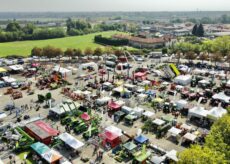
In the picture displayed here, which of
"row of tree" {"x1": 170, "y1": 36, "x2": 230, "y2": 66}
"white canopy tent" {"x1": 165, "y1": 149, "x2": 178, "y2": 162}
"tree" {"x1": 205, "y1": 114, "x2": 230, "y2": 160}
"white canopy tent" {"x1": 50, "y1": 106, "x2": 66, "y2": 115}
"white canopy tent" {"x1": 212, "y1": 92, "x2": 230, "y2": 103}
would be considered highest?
"row of tree" {"x1": 170, "y1": 36, "x2": 230, "y2": 66}

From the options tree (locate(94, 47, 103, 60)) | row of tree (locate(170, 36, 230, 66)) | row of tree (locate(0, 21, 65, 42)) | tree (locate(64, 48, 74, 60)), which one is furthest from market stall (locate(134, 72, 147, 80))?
row of tree (locate(0, 21, 65, 42))

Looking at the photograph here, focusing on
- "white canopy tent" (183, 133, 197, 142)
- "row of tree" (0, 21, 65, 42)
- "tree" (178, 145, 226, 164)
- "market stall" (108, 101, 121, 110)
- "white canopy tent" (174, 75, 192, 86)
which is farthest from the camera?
"row of tree" (0, 21, 65, 42)

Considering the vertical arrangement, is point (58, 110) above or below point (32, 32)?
below

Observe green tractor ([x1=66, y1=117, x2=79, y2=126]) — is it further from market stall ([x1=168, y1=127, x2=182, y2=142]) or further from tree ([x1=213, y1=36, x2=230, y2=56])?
tree ([x1=213, y1=36, x2=230, y2=56])

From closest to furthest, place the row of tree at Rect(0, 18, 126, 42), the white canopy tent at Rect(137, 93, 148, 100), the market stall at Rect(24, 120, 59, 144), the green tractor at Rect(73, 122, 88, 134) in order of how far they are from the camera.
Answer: the market stall at Rect(24, 120, 59, 144) < the green tractor at Rect(73, 122, 88, 134) < the white canopy tent at Rect(137, 93, 148, 100) < the row of tree at Rect(0, 18, 126, 42)

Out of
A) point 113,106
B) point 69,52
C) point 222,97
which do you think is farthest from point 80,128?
point 69,52

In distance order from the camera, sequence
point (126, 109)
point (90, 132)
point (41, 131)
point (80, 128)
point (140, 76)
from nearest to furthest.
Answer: point (41, 131)
point (90, 132)
point (80, 128)
point (126, 109)
point (140, 76)

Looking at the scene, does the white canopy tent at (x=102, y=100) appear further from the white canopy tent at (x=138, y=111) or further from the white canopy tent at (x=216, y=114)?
the white canopy tent at (x=216, y=114)

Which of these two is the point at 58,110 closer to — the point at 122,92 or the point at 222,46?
the point at 122,92
